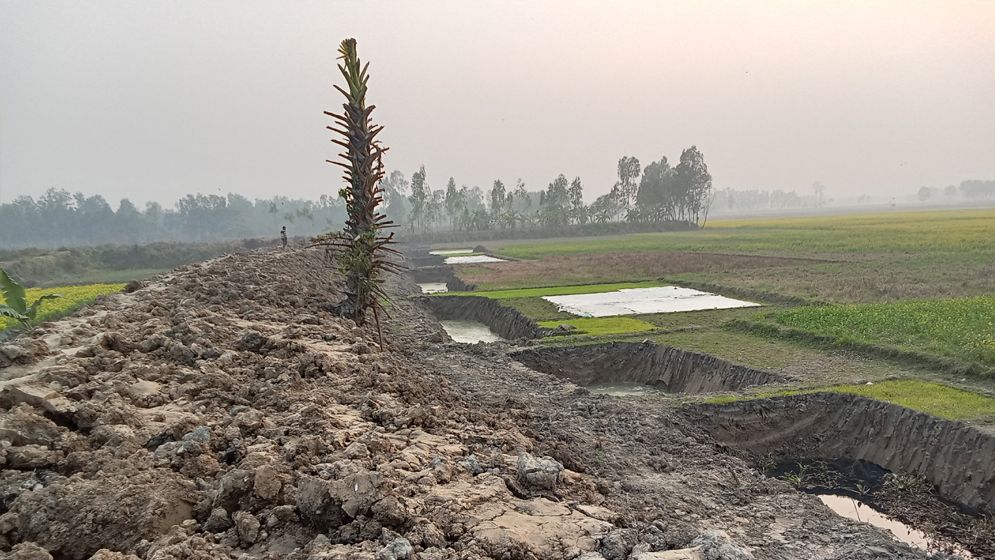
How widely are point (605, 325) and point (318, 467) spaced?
1522 cm

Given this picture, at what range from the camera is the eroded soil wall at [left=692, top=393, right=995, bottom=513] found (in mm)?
9648

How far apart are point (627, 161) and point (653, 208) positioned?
566 inches

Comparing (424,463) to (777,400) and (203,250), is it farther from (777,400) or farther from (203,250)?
(203,250)

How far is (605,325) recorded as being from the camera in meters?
20.0

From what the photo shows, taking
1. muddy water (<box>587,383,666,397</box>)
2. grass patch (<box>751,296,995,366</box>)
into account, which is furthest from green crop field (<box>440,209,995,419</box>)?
muddy water (<box>587,383,666,397</box>)

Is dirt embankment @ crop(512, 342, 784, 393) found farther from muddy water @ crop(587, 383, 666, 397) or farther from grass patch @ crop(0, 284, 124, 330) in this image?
grass patch @ crop(0, 284, 124, 330)

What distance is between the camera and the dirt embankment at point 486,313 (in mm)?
22281

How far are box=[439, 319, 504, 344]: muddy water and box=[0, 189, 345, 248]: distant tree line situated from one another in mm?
77191

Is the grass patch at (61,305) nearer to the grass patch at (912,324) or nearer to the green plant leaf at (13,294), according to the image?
the green plant leaf at (13,294)

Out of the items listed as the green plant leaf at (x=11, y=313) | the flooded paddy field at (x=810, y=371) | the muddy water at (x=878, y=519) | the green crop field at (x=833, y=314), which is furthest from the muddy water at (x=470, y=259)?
the muddy water at (x=878, y=519)

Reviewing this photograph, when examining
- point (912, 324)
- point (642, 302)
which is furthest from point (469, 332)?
point (912, 324)

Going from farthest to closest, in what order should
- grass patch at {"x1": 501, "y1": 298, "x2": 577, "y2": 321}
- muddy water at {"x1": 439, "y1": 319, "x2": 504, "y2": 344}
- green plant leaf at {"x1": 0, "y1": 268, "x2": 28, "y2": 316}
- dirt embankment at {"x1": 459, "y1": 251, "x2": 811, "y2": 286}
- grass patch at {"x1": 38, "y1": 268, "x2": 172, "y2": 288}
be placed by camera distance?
grass patch at {"x1": 38, "y1": 268, "x2": 172, "y2": 288} < dirt embankment at {"x1": 459, "y1": 251, "x2": 811, "y2": 286} < muddy water at {"x1": 439, "y1": 319, "x2": 504, "y2": 344} < grass patch at {"x1": 501, "y1": 298, "x2": 577, "y2": 321} < green plant leaf at {"x1": 0, "y1": 268, "x2": 28, "y2": 316}

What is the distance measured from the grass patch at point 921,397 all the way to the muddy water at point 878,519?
7.86 feet

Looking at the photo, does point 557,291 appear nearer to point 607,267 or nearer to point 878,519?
point 607,267
